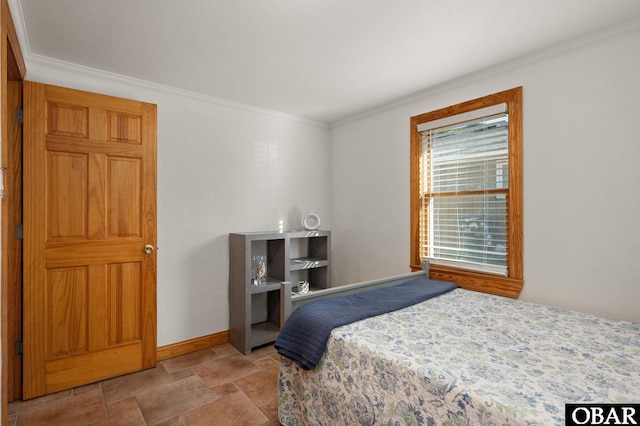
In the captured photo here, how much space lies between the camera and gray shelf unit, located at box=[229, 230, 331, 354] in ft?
9.71

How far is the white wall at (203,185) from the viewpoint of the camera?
285cm

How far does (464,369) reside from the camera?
1293 mm

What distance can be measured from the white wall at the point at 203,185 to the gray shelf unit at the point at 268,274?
19cm

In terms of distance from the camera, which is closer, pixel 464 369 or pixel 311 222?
pixel 464 369

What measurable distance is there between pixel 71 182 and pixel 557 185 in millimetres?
3509

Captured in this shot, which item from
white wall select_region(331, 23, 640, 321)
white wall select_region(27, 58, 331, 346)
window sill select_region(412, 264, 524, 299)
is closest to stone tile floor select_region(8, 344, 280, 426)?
white wall select_region(27, 58, 331, 346)

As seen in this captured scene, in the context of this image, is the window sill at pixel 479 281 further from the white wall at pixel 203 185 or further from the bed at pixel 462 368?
the white wall at pixel 203 185

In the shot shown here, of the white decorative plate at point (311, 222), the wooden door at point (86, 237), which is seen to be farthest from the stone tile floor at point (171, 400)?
the white decorative plate at point (311, 222)

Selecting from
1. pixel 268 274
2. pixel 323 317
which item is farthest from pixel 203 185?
pixel 323 317

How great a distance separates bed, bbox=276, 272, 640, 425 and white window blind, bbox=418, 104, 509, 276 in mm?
655

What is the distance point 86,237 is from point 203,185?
1.05 meters

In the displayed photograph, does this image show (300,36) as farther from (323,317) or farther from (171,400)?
(171,400)

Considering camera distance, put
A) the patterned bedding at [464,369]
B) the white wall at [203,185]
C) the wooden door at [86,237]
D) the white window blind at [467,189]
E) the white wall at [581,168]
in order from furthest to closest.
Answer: the white wall at [203,185] < the white window blind at [467,189] < the wooden door at [86,237] < the white wall at [581,168] < the patterned bedding at [464,369]

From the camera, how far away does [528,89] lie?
237 cm
